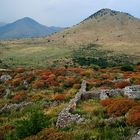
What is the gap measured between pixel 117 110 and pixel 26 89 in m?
28.1

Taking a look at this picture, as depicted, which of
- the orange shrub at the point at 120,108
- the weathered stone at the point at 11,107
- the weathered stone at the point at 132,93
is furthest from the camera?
the weathered stone at the point at 11,107

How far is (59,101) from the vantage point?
117 feet

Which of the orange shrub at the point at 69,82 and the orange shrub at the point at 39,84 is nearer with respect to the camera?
the orange shrub at the point at 69,82

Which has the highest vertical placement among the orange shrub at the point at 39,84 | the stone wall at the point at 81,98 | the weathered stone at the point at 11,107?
the stone wall at the point at 81,98

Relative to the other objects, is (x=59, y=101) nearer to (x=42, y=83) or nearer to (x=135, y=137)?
(x=42, y=83)

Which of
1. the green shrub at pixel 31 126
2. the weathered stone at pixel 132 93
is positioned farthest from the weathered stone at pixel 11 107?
the green shrub at pixel 31 126

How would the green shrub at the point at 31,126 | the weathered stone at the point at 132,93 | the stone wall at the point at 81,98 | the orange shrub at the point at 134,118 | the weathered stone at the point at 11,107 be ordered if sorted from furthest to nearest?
the weathered stone at the point at 11,107
the weathered stone at the point at 132,93
the stone wall at the point at 81,98
the green shrub at the point at 31,126
the orange shrub at the point at 134,118

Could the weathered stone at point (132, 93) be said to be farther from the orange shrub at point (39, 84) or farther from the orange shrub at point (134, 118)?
the orange shrub at point (39, 84)

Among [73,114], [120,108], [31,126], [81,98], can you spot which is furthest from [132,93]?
[31,126]

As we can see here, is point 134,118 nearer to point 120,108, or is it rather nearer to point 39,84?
point 120,108

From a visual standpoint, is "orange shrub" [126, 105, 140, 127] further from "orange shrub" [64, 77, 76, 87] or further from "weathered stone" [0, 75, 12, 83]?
"weathered stone" [0, 75, 12, 83]

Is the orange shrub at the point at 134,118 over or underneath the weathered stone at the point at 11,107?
over

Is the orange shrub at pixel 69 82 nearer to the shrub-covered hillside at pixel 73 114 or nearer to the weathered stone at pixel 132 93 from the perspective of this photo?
the shrub-covered hillside at pixel 73 114

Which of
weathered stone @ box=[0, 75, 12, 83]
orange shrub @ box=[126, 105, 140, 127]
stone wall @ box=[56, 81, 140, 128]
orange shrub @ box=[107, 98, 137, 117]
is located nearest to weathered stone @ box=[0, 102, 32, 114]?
stone wall @ box=[56, 81, 140, 128]
